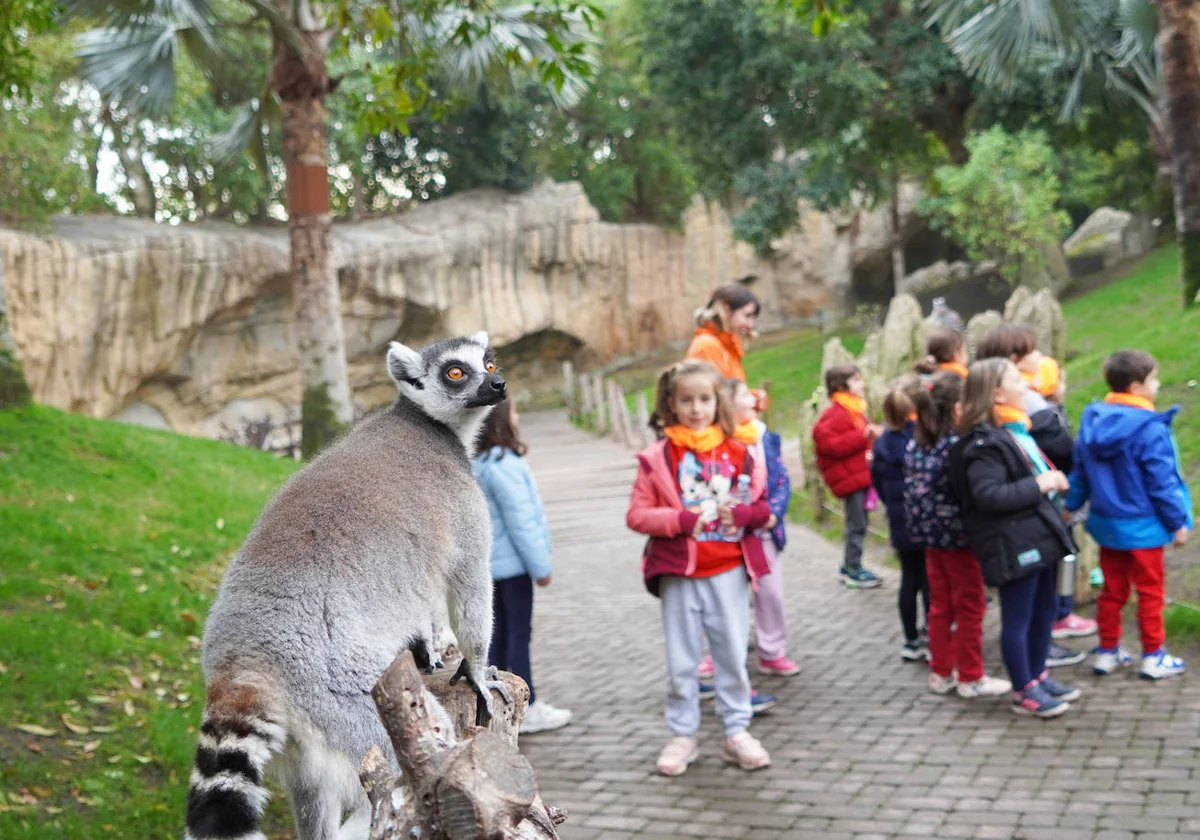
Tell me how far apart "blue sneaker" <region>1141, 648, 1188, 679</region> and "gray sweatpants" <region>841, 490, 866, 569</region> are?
261cm

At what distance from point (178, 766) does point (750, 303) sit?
12.1ft

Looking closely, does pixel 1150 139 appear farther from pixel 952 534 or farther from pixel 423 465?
pixel 423 465

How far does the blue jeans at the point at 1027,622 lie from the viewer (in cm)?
514

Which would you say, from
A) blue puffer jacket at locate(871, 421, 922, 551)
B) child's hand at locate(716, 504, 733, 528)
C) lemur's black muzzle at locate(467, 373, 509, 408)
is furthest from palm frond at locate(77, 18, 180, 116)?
lemur's black muzzle at locate(467, 373, 509, 408)

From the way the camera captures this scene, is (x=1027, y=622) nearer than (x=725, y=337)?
Yes

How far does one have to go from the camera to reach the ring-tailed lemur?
81.1 inches

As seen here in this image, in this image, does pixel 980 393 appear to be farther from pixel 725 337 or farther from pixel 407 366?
pixel 407 366

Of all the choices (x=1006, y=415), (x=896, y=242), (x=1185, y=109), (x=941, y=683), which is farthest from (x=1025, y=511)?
(x=896, y=242)

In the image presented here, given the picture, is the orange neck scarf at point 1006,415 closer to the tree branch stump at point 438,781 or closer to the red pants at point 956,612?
the red pants at point 956,612

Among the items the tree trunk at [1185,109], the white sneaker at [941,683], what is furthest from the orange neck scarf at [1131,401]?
the tree trunk at [1185,109]

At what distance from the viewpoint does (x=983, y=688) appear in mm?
5594

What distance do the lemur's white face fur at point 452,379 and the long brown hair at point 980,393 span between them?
9.79 ft

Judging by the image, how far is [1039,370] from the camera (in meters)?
6.48

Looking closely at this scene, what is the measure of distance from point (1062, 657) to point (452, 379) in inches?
173
